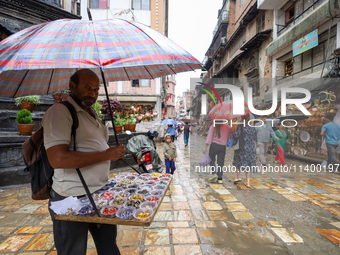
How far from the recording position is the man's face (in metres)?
1.64

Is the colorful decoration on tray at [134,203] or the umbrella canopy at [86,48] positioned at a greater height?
the umbrella canopy at [86,48]

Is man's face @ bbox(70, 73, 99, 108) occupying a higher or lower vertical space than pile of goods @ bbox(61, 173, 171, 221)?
higher

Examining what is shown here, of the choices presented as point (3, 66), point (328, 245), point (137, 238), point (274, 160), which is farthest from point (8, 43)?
point (274, 160)

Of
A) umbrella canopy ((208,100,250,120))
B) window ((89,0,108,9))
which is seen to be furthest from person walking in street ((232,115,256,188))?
window ((89,0,108,9))

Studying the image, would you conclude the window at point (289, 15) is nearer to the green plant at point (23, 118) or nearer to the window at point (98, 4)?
the green plant at point (23, 118)

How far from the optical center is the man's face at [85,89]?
1637mm

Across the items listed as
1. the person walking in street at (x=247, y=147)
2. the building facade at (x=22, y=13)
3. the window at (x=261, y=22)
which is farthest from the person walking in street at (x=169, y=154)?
the window at (x=261, y=22)

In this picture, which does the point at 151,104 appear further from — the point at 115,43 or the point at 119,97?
the point at 115,43

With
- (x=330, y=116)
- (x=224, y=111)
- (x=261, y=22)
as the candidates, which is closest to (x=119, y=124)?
(x=224, y=111)

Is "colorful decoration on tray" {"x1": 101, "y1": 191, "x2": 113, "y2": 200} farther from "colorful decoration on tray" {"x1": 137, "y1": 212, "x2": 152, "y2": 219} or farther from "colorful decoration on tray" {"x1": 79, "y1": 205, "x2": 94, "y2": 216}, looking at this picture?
"colorful decoration on tray" {"x1": 137, "y1": 212, "x2": 152, "y2": 219}

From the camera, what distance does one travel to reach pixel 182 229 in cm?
336

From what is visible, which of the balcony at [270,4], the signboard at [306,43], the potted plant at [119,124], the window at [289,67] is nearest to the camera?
the potted plant at [119,124]

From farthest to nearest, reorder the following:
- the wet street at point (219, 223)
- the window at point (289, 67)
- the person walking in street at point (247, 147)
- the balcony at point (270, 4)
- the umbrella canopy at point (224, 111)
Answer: the balcony at point (270, 4) → the window at point (289, 67) → the umbrella canopy at point (224, 111) → the person walking in street at point (247, 147) → the wet street at point (219, 223)

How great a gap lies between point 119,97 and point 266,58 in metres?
14.7
